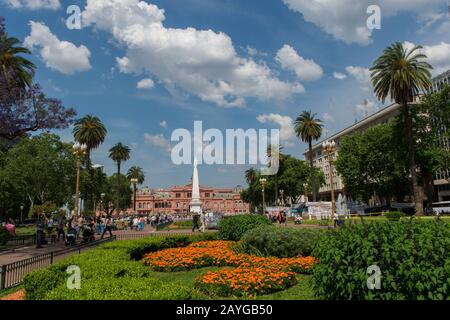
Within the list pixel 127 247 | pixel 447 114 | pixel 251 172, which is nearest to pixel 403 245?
pixel 127 247

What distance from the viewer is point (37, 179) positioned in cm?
4156

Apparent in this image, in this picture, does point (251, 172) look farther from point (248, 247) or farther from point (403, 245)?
point (403, 245)

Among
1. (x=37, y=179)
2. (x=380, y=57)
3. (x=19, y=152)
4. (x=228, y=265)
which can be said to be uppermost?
Result: (x=380, y=57)

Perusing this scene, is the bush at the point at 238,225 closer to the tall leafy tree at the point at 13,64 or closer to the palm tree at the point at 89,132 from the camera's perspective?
the tall leafy tree at the point at 13,64

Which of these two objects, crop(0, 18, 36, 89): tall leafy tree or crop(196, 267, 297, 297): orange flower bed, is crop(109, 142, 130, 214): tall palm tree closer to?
crop(0, 18, 36, 89): tall leafy tree

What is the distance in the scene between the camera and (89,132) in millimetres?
51312

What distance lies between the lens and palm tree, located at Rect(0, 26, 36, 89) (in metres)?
20.1

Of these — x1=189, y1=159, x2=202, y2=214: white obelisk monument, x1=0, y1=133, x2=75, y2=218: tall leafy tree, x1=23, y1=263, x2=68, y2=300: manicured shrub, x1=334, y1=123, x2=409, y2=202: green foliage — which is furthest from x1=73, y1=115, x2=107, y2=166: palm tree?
x1=23, y1=263, x2=68, y2=300: manicured shrub

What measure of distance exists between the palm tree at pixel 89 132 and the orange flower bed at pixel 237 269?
137 feet

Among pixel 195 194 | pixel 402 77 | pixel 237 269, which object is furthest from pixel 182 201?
pixel 237 269

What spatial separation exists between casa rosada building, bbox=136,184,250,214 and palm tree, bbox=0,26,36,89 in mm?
116806

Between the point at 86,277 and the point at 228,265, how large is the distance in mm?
5293
